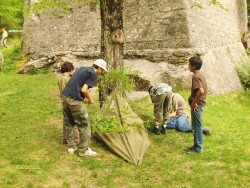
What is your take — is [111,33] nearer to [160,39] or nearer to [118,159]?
[118,159]

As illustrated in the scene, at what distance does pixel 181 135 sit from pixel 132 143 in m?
1.53

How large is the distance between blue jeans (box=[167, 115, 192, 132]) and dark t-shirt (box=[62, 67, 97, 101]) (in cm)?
241

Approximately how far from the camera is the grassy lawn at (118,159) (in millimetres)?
4530

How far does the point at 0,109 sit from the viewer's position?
27.2 ft

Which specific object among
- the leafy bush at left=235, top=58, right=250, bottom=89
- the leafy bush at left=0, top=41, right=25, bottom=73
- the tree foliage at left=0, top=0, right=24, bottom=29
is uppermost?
the tree foliage at left=0, top=0, right=24, bottom=29

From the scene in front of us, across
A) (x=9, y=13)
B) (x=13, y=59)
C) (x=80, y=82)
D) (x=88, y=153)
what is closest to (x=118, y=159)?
(x=88, y=153)

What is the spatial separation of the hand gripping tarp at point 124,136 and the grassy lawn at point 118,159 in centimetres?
13

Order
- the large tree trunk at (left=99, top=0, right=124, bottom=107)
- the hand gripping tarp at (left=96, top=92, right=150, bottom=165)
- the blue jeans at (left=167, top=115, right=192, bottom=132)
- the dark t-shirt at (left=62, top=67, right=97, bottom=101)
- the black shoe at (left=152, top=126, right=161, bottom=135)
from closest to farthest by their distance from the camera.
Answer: the dark t-shirt at (left=62, top=67, right=97, bottom=101)
the hand gripping tarp at (left=96, top=92, right=150, bottom=165)
the large tree trunk at (left=99, top=0, right=124, bottom=107)
the black shoe at (left=152, top=126, right=161, bottom=135)
the blue jeans at (left=167, top=115, right=192, bottom=132)

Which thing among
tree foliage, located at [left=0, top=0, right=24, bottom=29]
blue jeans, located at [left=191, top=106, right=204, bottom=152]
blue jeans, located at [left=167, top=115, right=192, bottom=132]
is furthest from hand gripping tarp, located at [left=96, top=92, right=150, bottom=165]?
tree foliage, located at [left=0, top=0, right=24, bottom=29]

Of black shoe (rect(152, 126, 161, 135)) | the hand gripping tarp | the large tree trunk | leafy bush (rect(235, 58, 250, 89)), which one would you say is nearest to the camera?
the hand gripping tarp

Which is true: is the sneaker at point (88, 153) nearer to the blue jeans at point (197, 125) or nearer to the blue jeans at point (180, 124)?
the blue jeans at point (197, 125)

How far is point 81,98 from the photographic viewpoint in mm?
5008

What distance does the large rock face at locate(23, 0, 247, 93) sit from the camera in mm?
10039

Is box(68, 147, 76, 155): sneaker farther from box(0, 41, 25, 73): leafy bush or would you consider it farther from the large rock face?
box(0, 41, 25, 73): leafy bush
